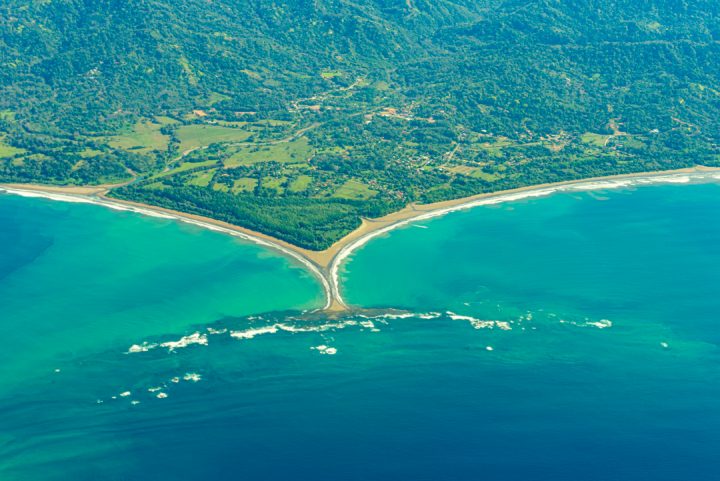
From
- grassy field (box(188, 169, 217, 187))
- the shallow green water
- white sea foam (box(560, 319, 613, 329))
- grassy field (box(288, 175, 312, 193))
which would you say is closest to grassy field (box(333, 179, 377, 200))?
grassy field (box(288, 175, 312, 193))

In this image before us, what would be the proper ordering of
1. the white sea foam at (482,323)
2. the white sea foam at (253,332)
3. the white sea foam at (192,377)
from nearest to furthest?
the white sea foam at (192,377), the white sea foam at (253,332), the white sea foam at (482,323)

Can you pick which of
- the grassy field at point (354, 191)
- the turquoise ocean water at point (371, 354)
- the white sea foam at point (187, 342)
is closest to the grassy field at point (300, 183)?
the grassy field at point (354, 191)

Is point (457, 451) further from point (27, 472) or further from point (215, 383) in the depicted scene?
point (27, 472)

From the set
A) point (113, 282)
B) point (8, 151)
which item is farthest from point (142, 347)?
point (8, 151)

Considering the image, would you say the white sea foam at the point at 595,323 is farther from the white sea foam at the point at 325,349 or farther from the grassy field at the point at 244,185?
the grassy field at the point at 244,185

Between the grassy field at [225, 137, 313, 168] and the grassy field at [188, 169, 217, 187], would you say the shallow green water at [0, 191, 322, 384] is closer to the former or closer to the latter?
the grassy field at [188, 169, 217, 187]

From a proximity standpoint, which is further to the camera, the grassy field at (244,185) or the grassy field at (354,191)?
the grassy field at (244,185)
